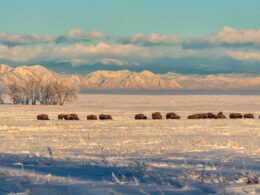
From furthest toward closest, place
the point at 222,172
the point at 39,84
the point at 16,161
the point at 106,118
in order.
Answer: the point at 39,84
the point at 106,118
the point at 16,161
the point at 222,172

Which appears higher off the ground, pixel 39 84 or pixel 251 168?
pixel 39 84

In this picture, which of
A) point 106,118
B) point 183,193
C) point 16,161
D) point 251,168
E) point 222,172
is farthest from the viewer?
point 106,118

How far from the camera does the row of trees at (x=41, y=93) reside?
366 ft

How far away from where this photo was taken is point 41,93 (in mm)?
115062

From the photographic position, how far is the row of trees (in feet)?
366

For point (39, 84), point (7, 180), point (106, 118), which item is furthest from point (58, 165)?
point (39, 84)

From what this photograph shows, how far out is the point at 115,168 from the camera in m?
11.7

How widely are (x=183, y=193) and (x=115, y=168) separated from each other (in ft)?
11.5

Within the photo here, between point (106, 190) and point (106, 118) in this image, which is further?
point (106, 118)

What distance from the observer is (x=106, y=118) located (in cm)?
5106

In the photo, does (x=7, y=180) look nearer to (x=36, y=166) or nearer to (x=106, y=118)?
(x=36, y=166)

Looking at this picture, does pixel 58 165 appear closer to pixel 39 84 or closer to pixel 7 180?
pixel 7 180

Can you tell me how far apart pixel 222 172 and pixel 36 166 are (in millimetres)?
4174

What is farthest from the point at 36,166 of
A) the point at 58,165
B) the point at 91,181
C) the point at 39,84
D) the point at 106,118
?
the point at 39,84
